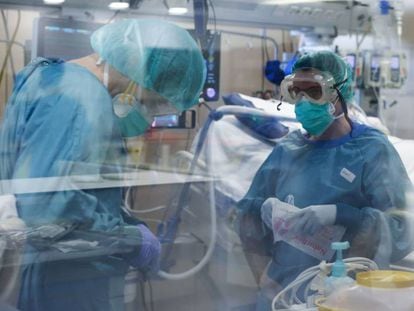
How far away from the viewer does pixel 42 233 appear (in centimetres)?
140

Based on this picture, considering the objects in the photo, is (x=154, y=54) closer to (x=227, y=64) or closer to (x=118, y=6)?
(x=118, y=6)

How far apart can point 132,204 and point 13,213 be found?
1.27 ft

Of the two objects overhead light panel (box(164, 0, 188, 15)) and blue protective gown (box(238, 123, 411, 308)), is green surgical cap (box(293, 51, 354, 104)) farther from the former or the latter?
overhead light panel (box(164, 0, 188, 15))

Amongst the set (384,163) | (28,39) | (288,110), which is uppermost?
(28,39)

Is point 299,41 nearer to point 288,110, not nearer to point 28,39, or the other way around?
point 288,110

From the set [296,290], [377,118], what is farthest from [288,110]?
[296,290]

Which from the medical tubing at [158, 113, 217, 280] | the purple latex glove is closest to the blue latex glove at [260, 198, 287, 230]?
the purple latex glove

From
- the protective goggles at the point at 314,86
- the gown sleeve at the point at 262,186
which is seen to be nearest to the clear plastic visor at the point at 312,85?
the protective goggles at the point at 314,86

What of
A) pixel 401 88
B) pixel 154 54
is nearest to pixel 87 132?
pixel 154 54

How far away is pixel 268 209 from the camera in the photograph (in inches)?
65.2

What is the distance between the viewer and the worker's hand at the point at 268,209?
1.64 m

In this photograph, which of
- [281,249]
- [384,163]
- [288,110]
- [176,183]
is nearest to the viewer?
[384,163]

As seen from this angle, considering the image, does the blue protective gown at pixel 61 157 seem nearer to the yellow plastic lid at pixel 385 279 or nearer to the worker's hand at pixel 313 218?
the worker's hand at pixel 313 218

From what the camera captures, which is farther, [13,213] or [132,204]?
[132,204]
